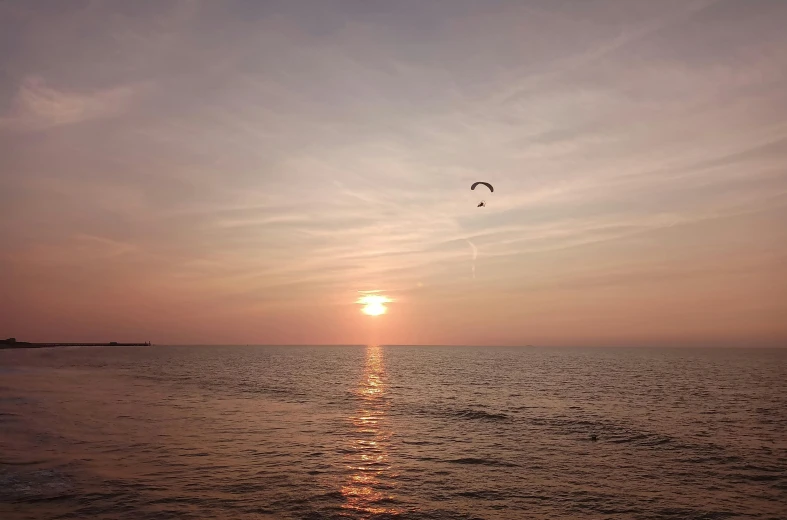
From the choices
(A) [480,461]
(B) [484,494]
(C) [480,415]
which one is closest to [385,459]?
(A) [480,461]

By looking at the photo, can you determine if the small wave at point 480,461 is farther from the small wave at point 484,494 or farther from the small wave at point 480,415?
the small wave at point 480,415

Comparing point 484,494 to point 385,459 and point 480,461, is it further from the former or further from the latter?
point 385,459

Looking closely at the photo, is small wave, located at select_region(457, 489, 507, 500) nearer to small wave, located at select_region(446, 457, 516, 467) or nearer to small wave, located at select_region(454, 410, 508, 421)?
small wave, located at select_region(446, 457, 516, 467)

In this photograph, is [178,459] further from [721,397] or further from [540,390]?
[721,397]

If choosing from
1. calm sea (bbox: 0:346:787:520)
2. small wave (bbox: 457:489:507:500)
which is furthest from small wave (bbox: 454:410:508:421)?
small wave (bbox: 457:489:507:500)

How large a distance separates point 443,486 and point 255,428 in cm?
2378

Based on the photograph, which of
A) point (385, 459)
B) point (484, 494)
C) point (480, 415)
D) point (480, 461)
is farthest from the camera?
point (480, 415)

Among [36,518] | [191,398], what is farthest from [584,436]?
[191,398]

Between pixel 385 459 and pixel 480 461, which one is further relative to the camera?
pixel 385 459

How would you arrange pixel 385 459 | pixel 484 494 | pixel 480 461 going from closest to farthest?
pixel 484 494 → pixel 480 461 → pixel 385 459

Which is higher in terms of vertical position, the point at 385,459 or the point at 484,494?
the point at 385,459

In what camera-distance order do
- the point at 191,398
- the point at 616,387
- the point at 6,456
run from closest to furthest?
the point at 6,456 → the point at 191,398 → the point at 616,387

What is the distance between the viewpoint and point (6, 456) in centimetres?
3466

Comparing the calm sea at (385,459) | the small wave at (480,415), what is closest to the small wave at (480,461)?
the calm sea at (385,459)
